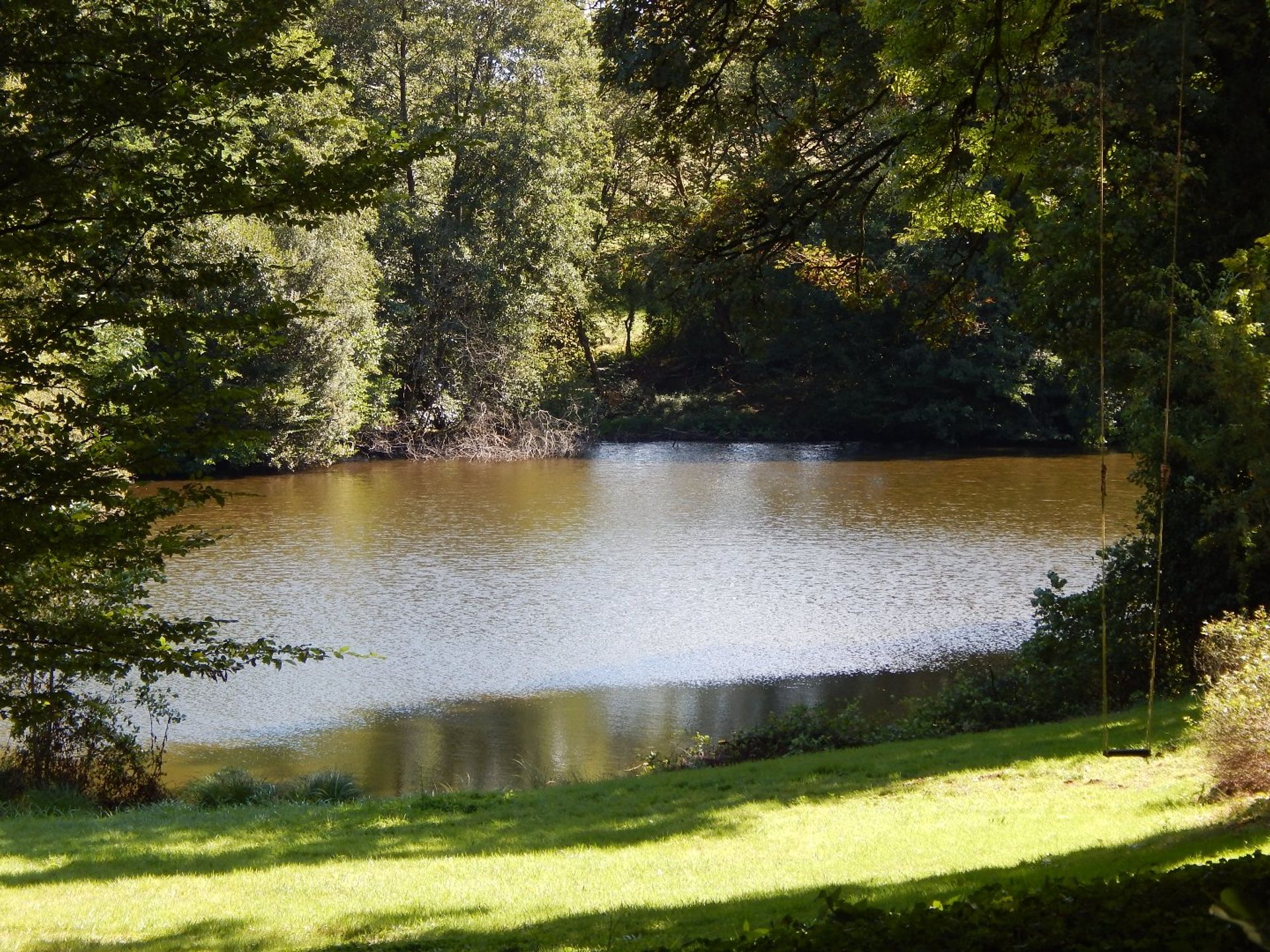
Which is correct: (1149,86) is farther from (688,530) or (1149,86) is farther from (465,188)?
(465,188)

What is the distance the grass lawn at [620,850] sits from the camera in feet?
21.1

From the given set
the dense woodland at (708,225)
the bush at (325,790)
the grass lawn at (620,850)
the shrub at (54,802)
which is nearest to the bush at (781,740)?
the grass lawn at (620,850)

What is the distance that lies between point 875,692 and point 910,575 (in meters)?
5.93

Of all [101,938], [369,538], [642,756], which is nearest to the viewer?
[101,938]

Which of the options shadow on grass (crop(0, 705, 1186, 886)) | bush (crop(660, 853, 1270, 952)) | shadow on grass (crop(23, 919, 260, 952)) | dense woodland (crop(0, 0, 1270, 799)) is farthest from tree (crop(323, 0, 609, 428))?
bush (crop(660, 853, 1270, 952))

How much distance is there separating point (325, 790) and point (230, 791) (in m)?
0.87

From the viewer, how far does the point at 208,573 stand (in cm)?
2136

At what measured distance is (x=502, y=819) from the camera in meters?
9.98

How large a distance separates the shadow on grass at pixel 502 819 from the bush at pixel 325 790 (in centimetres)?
86

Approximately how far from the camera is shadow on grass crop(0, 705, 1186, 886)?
883 centimetres

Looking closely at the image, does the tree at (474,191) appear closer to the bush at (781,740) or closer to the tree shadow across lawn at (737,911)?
the bush at (781,740)

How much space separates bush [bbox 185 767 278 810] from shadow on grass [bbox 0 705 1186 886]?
1.73 feet

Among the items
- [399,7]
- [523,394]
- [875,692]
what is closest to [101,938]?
[875,692]

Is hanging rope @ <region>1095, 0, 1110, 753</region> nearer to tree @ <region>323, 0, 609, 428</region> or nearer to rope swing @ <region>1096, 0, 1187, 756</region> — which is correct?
rope swing @ <region>1096, 0, 1187, 756</region>
